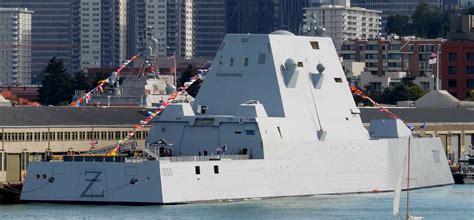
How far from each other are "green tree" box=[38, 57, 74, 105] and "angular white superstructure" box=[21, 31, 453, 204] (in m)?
62.0

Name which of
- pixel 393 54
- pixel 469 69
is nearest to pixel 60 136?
pixel 469 69

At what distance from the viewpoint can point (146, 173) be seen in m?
77.4

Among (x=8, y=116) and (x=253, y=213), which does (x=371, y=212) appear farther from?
(x=8, y=116)

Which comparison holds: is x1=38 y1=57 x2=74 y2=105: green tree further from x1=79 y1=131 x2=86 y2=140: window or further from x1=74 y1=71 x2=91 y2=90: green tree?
x1=79 y1=131 x2=86 y2=140: window

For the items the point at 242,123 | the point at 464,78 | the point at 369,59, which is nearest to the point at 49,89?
the point at 464,78

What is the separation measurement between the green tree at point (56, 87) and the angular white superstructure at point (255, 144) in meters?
62.0

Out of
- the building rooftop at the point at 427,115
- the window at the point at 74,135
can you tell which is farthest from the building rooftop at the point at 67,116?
the building rooftop at the point at 427,115

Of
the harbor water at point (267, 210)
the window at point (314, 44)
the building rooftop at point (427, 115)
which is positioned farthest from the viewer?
the building rooftop at point (427, 115)

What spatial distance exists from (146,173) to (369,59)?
4481 inches

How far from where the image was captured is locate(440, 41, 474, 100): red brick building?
150000mm

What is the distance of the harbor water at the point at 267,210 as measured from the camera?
242 ft

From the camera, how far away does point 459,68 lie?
151 meters

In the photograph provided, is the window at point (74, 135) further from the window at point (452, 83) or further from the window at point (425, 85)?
the window at point (425, 85)

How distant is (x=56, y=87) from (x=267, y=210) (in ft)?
260
